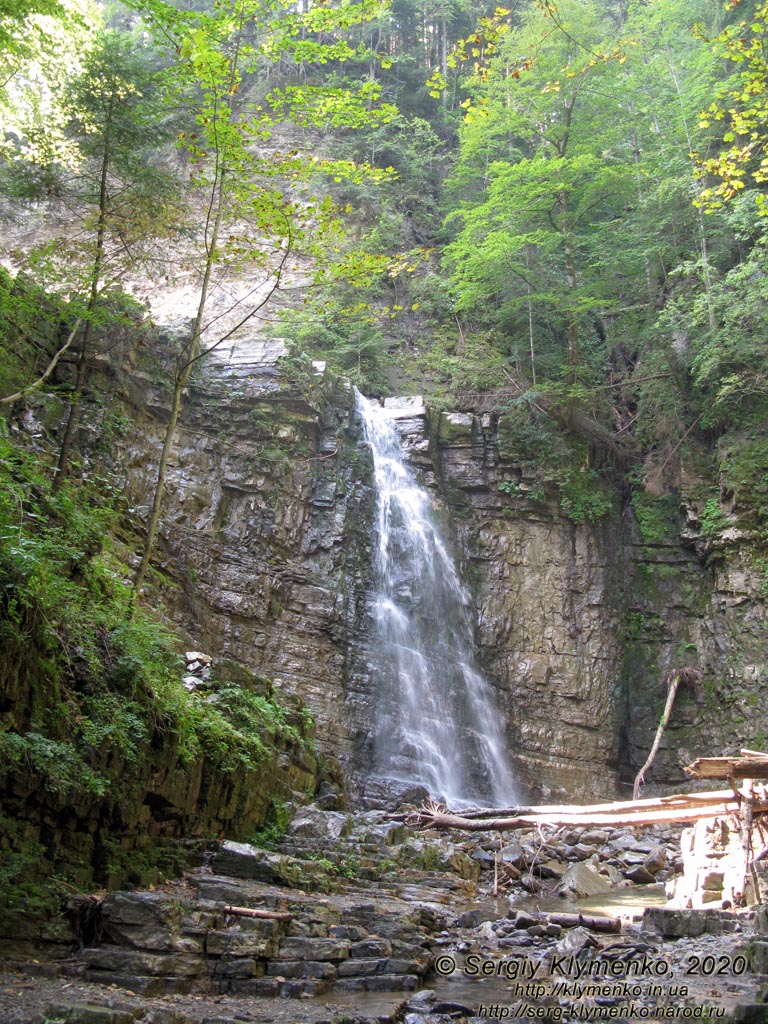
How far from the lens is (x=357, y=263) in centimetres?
846

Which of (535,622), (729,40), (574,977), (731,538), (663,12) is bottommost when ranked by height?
(574,977)

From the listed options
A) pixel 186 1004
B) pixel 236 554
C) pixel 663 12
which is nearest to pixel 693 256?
pixel 663 12

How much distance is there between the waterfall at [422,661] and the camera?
16047 mm

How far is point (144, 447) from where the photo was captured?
16.1 meters

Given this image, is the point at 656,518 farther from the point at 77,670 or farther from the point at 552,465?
the point at 77,670

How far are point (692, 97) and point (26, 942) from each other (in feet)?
75.0

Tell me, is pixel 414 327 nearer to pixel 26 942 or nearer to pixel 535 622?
pixel 535 622

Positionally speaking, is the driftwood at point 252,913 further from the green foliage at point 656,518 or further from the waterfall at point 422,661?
the green foliage at point 656,518

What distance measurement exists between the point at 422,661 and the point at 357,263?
10.9 meters

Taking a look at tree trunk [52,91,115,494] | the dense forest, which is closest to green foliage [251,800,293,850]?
the dense forest

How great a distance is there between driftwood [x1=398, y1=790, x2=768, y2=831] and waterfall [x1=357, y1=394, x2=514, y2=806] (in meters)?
2.58

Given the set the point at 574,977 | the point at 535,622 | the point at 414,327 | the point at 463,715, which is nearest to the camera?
the point at 574,977

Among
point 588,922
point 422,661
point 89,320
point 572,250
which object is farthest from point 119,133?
point 572,250

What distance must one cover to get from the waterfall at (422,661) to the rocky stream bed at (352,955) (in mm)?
6809
